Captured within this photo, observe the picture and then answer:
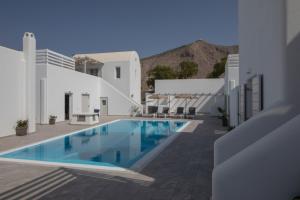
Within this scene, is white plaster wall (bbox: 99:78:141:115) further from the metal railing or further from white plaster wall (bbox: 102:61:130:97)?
the metal railing

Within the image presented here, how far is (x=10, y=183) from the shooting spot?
5.57 m

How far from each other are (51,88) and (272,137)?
1809cm

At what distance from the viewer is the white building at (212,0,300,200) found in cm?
249

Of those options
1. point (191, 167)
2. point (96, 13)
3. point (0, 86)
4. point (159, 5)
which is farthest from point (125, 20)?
point (191, 167)

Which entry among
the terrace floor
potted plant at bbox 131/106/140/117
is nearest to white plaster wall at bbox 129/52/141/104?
potted plant at bbox 131/106/140/117

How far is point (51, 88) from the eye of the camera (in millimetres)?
18375

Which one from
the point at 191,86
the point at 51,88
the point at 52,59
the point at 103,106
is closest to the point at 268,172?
the point at 51,88

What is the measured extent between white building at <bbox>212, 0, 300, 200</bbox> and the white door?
1933 cm

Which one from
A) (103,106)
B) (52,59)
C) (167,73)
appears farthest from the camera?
(167,73)

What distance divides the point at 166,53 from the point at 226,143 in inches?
5008

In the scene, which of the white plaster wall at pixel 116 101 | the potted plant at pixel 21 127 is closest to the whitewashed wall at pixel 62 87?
the white plaster wall at pixel 116 101

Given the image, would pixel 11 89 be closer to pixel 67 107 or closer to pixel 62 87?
pixel 62 87

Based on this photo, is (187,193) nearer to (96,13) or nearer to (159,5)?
(159,5)

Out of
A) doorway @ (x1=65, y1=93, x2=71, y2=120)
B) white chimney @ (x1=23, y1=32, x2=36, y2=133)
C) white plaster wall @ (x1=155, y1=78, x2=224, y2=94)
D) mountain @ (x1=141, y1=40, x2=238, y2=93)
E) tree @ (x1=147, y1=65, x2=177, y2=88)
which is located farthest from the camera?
mountain @ (x1=141, y1=40, x2=238, y2=93)
